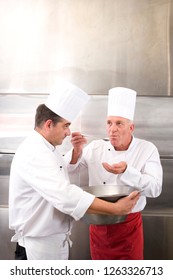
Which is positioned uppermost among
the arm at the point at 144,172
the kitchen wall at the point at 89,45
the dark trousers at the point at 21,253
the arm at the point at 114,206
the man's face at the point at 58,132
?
the kitchen wall at the point at 89,45

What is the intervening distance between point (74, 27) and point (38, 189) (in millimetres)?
671

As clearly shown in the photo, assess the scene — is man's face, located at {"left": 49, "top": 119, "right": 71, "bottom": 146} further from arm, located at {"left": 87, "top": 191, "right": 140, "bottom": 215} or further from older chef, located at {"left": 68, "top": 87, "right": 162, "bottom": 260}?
arm, located at {"left": 87, "top": 191, "right": 140, "bottom": 215}

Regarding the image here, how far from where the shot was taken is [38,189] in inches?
37.6

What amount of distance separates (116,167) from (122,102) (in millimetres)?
254

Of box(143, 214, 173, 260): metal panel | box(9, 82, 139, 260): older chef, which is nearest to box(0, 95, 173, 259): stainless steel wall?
box(143, 214, 173, 260): metal panel

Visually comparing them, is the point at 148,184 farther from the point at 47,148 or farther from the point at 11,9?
the point at 11,9

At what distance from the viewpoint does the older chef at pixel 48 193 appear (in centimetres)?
94

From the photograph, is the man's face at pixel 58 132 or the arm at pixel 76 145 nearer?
the man's face at pixel 58 132

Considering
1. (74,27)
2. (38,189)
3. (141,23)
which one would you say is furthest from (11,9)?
(38,189)

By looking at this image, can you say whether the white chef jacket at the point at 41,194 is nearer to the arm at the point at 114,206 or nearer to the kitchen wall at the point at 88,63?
the arm at the point at 114,206

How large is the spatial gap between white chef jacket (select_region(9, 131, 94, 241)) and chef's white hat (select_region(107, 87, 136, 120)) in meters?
0.28

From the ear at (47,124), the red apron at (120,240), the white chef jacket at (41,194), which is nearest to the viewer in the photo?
the white chef jacket at (41,194)

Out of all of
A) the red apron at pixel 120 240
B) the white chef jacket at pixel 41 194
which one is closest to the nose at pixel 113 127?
the white chef jacket at pixel 41 194
